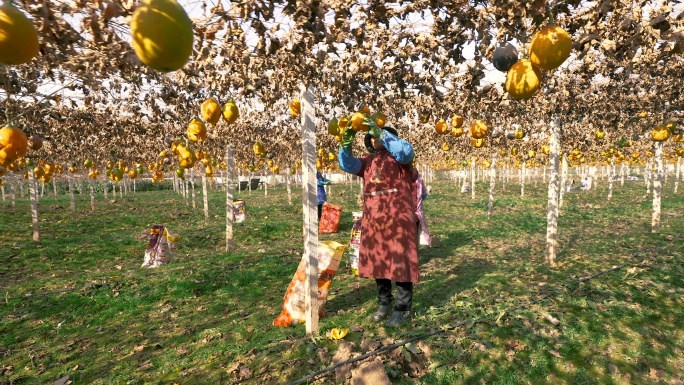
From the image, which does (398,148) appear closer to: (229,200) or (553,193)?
(553,193)

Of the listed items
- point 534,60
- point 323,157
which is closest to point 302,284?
point 534,60

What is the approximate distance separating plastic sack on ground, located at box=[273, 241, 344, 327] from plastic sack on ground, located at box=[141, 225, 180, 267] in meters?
5.29

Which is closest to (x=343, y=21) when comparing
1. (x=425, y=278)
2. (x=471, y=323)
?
(x=471, y=323)

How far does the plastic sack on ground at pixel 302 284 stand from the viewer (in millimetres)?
4629

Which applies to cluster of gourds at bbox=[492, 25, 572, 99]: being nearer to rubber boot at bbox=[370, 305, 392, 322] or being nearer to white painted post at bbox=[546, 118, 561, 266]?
rubber boot at bbox=[370, 305, 392, 322]

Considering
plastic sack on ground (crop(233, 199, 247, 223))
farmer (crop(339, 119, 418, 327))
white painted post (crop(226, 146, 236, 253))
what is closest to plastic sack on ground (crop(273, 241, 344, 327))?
farmer (crop(339, 119, 418, 327))

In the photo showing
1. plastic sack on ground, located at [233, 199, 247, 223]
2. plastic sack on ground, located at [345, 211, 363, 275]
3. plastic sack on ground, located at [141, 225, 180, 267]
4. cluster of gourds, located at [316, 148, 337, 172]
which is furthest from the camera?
plastic sack on ground, located at [233, 199, 247, 223]

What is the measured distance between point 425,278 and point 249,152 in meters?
14.8

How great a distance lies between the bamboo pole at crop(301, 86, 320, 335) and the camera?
4.03 metres

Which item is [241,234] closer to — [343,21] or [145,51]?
[343,21]

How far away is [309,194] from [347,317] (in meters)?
1.91

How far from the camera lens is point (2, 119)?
18.2ft

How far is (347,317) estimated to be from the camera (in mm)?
4844

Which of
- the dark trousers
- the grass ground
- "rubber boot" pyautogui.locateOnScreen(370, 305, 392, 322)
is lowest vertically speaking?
the grass ground
